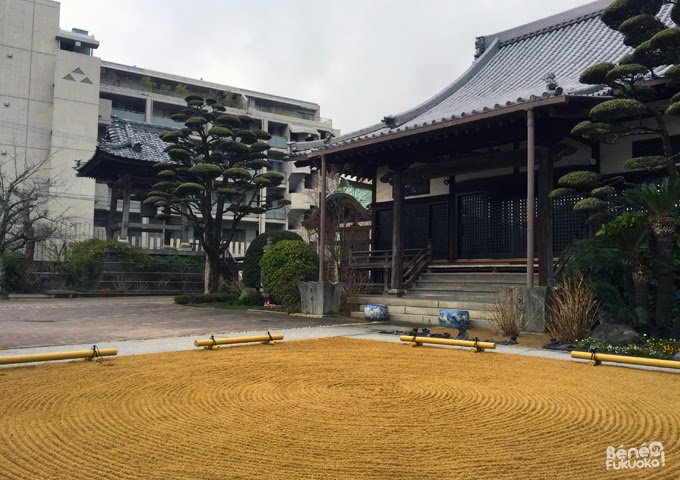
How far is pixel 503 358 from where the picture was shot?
7.58 metres

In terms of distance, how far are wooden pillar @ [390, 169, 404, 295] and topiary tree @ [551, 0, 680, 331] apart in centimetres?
503

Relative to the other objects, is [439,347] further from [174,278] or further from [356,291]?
[174,278]

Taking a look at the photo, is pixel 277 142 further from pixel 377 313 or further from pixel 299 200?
pixel 377 313

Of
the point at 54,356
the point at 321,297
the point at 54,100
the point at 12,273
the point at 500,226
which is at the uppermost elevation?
the point at 54,100

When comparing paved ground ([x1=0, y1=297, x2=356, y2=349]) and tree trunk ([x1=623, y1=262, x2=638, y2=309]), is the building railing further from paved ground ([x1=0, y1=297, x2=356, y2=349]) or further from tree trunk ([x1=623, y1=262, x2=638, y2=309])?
tree trunk ([x1=623, y1=262, x2=638, y2=309])

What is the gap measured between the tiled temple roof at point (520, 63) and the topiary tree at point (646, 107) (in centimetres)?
295

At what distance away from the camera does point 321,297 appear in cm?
1406

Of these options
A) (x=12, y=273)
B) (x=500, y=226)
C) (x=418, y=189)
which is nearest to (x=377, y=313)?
(x=500, y=226)

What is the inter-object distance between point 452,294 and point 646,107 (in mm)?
6166

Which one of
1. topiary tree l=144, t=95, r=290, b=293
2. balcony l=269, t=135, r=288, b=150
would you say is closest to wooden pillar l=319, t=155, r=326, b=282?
topiary tree l=144, t=95, r=290, b=293

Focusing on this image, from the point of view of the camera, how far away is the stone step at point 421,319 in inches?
446

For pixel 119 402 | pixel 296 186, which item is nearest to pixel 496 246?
pixel 119 402

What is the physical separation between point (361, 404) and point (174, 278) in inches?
979

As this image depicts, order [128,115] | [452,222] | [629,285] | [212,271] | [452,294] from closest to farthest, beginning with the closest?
[629,285]
[452,294]
[452,222]
[212,271]
[128,115]
